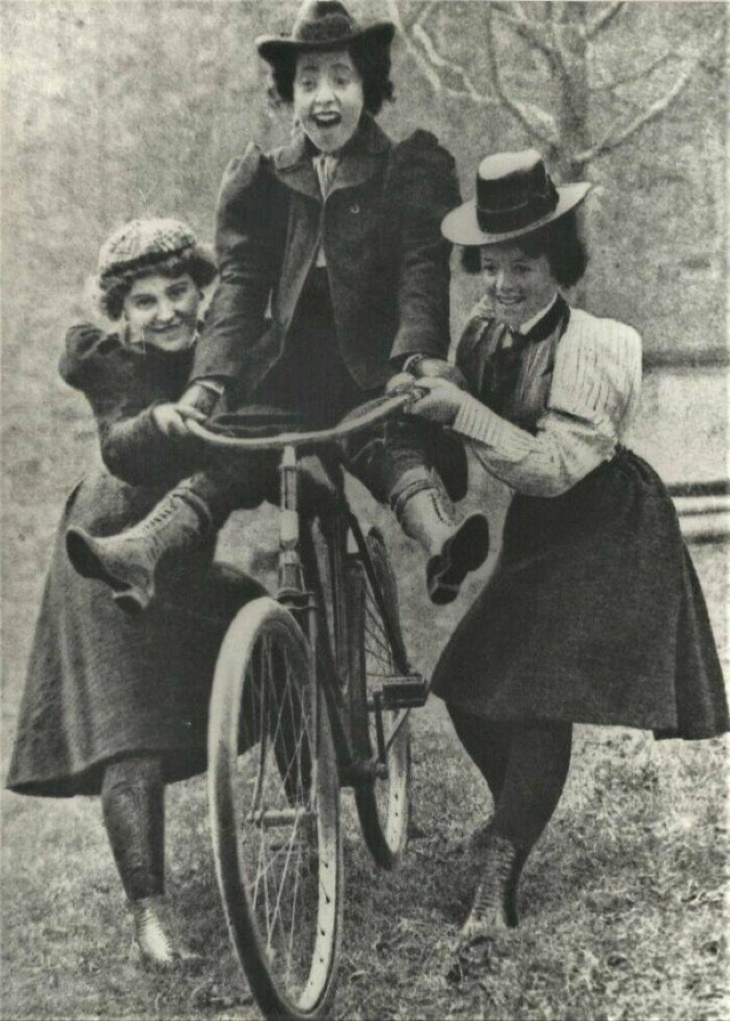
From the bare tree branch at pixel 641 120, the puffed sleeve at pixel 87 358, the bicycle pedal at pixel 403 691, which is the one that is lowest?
the bicycle pedal at pixel 403 691

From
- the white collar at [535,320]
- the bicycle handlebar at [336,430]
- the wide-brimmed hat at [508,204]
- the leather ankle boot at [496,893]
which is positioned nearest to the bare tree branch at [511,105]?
the wide-brimmed hat at [508,204]

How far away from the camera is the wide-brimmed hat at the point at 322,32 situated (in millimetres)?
5496

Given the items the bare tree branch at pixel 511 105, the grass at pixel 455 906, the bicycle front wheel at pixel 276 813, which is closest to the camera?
the bicycle front wheel at pixel 276 813

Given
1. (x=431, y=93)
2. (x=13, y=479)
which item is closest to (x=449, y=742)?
(x=13, y=479)

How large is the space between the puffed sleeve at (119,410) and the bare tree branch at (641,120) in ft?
5.76

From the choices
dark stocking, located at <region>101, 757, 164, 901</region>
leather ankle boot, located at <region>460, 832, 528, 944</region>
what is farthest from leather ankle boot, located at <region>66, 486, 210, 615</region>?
leather ankle boot, located at <region>460, 832, 528, 944</region>

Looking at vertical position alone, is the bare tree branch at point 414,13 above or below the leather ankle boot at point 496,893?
above

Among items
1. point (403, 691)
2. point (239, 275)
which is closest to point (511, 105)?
point (239, 275)

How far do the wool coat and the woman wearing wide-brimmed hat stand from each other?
84cm

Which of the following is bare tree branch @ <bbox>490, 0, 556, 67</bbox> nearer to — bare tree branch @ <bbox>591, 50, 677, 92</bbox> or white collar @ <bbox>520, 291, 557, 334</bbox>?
bare tree branch @ <bbox>591, 50, 677, 92</bbox>

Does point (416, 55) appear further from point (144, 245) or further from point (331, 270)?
point (144, 245)

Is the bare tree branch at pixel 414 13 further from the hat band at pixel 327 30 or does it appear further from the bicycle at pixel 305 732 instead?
the bicycle at pixel 305 732

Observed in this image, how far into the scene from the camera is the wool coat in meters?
5.21

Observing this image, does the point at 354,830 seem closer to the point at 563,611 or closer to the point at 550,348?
the point at 563,611
